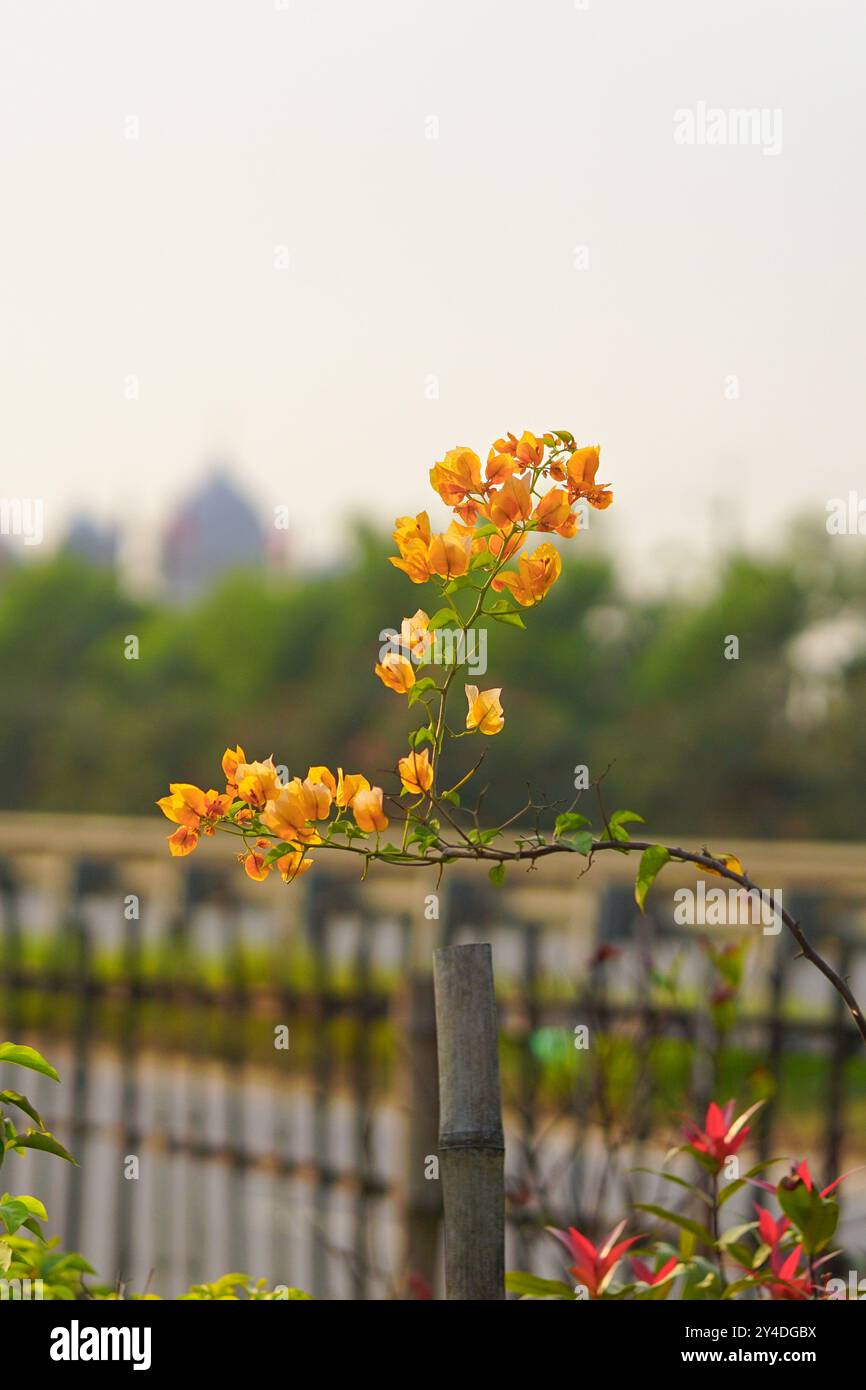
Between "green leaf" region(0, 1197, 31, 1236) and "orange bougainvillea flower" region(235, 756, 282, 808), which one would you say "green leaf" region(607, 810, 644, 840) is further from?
"green leaf" region(0, 1197, 31, 1236)

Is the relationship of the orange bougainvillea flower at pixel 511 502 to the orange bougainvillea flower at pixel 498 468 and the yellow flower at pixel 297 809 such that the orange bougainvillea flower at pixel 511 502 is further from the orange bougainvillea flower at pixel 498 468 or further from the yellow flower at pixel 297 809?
the yellow flower at pixel 297 809

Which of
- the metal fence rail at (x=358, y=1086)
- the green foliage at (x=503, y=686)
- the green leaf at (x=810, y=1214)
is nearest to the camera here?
the green leaf at (x=810, y=1214)

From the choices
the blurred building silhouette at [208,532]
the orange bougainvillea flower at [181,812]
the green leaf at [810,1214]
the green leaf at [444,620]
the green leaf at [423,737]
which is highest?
the blurred building silhouette at [208,532]

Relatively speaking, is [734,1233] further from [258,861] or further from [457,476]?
[457,476]

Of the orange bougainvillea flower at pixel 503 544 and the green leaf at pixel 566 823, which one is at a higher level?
the orange bougainvillea flower at pixel 503 544

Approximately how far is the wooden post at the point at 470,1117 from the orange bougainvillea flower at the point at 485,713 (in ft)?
0.67

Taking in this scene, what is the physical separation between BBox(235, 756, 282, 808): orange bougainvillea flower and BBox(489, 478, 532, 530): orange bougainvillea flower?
0.31 metres

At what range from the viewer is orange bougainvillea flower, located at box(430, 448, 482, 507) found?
1391mm

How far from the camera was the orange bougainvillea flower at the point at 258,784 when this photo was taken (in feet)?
4.43

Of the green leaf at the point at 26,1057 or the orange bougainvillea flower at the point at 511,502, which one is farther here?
the green leaf at the point at 26,1057

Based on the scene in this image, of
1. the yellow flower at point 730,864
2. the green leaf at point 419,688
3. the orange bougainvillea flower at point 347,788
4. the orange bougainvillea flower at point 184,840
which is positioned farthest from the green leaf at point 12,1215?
the yellow flower at point 730,864
